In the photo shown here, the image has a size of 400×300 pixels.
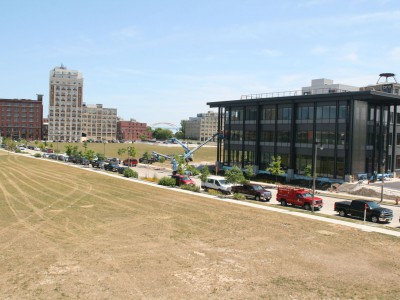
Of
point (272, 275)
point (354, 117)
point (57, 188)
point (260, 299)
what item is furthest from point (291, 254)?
point (354, 117)

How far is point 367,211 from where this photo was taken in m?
31.8

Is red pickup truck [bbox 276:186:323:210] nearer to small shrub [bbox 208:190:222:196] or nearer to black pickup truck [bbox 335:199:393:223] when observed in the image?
black pickup truck [bbox 335:199:393:223]

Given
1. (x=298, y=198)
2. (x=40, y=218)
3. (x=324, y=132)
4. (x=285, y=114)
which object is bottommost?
(x=40, y=218)

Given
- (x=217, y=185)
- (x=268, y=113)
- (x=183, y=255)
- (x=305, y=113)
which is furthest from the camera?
(x=268, y=113)

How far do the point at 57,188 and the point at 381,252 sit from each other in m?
35.2

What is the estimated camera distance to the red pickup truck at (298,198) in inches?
1439

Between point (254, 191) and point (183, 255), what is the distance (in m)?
23.0

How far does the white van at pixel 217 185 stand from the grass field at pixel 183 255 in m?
10.8

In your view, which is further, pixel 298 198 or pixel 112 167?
pixel 112 167

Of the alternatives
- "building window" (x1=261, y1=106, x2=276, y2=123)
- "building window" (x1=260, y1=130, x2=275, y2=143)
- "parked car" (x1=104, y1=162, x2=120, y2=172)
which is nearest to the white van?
"building window" (x1=260, y1=130, x2=275, y2=143)

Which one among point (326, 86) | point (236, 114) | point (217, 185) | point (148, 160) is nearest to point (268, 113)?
point (236, 114)

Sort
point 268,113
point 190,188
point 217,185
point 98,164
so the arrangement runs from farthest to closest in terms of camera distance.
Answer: point 98,164, point 268,113, point 190,188, point 217,185

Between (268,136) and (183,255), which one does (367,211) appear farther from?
(268,136)

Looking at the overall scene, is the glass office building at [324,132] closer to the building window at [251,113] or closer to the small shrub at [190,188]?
the building window at [251,113]
